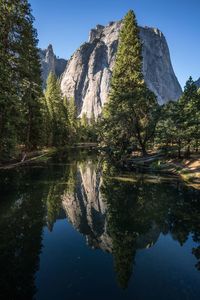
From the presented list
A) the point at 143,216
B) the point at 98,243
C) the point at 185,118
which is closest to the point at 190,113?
the point at 185,118

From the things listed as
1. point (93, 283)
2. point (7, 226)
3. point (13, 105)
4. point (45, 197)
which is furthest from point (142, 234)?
point (13, 105)

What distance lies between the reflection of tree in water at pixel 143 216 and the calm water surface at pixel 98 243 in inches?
1.7

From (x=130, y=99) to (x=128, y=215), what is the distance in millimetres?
23586

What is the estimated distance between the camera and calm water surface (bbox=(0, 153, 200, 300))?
24.0ft

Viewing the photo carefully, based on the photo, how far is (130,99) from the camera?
34406mm

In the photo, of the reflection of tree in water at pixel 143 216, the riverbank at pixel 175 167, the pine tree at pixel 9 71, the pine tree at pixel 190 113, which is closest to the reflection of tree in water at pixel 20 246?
the reflection of tree in water at pixel 143 216

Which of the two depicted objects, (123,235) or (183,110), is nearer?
(123,235)

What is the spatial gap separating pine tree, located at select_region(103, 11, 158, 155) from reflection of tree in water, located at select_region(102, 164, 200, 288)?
16677 mm

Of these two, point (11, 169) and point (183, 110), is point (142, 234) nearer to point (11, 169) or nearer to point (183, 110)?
point (11, 169)

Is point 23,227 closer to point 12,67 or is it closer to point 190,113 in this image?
point 12,67

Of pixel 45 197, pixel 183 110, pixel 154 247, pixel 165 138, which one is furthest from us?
pixel 165 138

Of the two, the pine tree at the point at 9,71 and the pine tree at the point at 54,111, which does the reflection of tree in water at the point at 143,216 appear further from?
the pine tree at the point at 54,111

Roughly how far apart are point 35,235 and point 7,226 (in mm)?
1493

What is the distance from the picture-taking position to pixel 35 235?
417 inches
